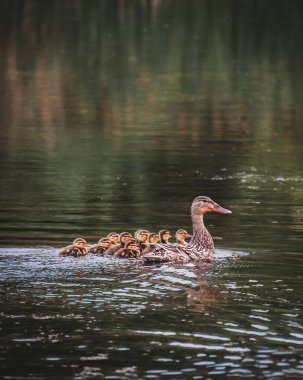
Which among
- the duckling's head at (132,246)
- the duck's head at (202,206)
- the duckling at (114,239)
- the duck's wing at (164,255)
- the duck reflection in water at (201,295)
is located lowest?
the duck reflection in water at (201,295)

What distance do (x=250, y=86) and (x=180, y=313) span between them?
30.6m

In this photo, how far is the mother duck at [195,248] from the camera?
51.3ft

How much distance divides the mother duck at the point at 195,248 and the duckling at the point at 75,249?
2.38 feet

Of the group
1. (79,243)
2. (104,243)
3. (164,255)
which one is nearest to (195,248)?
(164,255)

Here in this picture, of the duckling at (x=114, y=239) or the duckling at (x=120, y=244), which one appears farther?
the duckling at (x=114, y=239)

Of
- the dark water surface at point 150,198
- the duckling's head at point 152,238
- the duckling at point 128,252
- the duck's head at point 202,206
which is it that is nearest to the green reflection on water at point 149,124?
the dark water surface at point 150,198

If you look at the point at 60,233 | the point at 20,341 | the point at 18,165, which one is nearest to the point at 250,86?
the point at 18,165

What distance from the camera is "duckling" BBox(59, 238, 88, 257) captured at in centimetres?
1562

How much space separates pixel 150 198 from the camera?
21938mm

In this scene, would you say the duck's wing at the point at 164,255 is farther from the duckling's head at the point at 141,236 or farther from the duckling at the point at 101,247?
the duckling at the point at 101,247

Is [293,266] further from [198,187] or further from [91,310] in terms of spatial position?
[198,187]

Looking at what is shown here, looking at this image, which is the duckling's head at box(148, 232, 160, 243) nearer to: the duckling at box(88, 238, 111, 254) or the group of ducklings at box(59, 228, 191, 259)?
the group of ducklings at box(59, 228, 191, 259)

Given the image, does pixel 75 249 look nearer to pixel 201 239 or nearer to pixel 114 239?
pixel 114 239

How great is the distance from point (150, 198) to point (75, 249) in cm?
640
